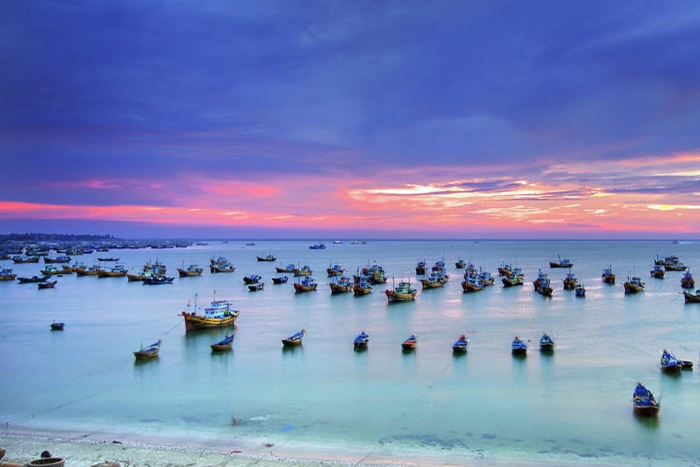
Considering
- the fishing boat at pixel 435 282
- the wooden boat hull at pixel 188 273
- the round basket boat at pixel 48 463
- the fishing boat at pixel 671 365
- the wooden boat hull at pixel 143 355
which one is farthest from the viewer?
the wooden boat hull at pixel 188 273

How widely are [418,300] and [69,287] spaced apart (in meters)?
50.9

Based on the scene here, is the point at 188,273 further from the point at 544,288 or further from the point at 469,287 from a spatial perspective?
the point at 544,288

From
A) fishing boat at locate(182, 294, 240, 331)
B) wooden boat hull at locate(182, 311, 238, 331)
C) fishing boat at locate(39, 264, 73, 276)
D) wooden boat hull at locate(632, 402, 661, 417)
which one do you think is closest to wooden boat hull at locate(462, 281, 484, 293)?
fishing boat at locate(182, 294, 240, 331)

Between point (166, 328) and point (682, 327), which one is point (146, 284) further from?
point (682, 327)

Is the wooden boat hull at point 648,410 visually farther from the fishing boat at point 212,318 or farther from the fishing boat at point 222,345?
the fishing boat at point 212,318

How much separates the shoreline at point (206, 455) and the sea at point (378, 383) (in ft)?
0.84

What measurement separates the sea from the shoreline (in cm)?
26

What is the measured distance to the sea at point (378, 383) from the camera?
18.4 meters

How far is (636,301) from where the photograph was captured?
5575 centimetres

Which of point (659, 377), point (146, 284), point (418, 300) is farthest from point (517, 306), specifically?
point (146, 284)

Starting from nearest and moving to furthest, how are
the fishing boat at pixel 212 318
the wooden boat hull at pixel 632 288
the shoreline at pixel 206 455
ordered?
the shoreline at pixel 206 455, the fishing boat at pixel 212 318, the wooden boat hull at pixel 632 288

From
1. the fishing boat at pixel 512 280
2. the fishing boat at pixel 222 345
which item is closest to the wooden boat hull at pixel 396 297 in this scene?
the fishing boat at pixel 512 280

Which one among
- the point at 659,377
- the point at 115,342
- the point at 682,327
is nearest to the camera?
the point at 659,377

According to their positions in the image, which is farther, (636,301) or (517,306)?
(636,301)
